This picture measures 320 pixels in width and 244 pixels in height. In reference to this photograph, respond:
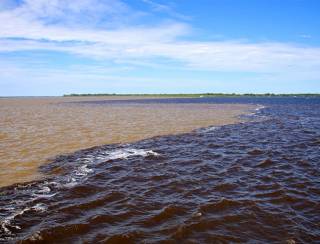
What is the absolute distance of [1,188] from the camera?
11.2 m

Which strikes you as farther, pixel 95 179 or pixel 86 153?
pixel 86 153

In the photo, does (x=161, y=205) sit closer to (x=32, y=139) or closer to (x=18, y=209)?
(x=18, y=209)

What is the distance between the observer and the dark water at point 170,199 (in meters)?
7.80

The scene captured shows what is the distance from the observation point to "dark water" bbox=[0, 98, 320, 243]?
25.6ft

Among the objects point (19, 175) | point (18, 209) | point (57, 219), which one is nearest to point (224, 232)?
point (57, 219)

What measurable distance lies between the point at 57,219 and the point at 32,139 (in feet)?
47.4

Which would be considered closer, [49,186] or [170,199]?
[170,199]

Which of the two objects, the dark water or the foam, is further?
the foam

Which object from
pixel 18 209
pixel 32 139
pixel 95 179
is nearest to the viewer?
pixel 18 209

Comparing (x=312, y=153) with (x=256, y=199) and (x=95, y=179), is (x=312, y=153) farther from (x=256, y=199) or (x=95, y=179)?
(x=95, y=179)

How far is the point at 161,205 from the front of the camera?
31.6 ft

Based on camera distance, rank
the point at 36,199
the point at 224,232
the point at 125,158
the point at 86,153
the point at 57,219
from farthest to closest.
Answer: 1. the point at 86,153
2. the point at 125,158
3. the point at 36,199
4. the point at 57,219
5. the point at 224,232

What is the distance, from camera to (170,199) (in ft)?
33.3

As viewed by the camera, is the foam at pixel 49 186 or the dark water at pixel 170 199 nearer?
the dark water at pixel 170 199
